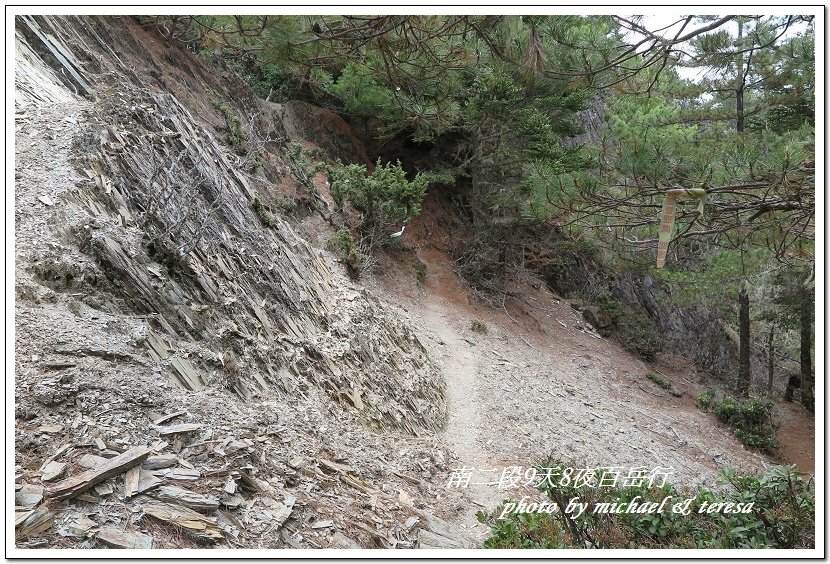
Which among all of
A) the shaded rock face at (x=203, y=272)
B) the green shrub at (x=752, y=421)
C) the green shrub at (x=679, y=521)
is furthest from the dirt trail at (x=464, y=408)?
the green shrub at (x=752, y=421)

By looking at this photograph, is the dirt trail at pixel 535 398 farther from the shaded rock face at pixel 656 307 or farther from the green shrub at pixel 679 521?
the green shrub at pixel 679 521

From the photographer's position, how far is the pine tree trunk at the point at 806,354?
9938 mm

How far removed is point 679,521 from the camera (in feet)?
9.72

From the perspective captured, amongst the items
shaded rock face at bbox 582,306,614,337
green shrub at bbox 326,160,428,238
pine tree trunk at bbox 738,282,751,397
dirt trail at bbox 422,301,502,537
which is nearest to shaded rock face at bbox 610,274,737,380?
shaded rock face at bbox 582,306,614,337

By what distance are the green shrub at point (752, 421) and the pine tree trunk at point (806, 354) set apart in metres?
1.20

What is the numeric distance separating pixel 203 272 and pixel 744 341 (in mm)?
11815

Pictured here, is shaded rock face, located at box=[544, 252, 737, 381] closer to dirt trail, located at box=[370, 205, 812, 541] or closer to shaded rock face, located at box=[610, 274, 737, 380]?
shaded rock face, located at box=[610, 274, 737, 380]

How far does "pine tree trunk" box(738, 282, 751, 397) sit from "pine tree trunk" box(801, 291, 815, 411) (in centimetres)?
101

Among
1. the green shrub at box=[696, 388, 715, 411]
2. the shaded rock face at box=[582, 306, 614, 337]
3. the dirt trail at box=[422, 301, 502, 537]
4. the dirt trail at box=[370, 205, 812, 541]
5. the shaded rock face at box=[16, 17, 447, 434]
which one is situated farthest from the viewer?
the shaded rock face at box=[582, 306, 614, 337]

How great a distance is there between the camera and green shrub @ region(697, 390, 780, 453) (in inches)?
391

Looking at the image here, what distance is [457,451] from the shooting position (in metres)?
6.73

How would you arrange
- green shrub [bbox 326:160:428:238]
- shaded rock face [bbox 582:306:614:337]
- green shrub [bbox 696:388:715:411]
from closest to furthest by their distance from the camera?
green shrub [bbox 326:160:428:238]
green shrub [bbox 696:388:715:411]
shaded rock face [bbox 582:306:614:337]

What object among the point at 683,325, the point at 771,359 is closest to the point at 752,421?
the point at 771,359

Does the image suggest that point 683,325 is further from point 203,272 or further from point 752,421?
point 203,272
